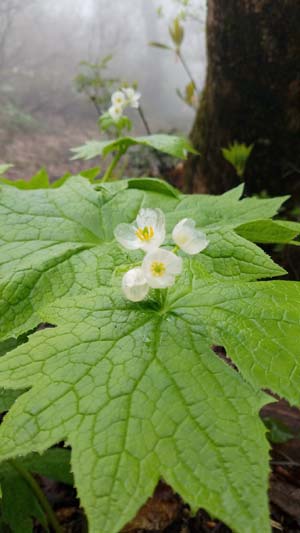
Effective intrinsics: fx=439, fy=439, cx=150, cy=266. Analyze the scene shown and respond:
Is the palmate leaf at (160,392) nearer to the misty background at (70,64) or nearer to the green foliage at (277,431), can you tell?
the green foliage at (277,431)

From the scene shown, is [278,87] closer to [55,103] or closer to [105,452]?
[105,452]

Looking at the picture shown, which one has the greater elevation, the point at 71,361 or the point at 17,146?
the point at 71,361

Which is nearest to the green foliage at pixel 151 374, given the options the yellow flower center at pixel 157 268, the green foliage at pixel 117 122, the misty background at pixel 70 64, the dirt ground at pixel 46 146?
the yellow flower center at pixel 157 268

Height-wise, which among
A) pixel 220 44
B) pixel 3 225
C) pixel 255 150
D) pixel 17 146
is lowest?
pixel 17 146

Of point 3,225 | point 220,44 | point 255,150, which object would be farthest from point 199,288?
point 220,44

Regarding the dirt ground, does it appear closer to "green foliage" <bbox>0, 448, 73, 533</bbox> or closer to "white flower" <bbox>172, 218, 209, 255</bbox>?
"green foliage" <bbox>0, 448, 73, 533</bbox>

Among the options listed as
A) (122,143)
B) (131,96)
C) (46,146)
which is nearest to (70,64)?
(46,146)
